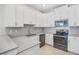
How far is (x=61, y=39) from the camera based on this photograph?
1.45 m

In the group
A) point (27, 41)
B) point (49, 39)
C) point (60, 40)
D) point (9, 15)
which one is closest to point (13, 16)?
point (9, 15)

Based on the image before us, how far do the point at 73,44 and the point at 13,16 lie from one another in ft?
3.83

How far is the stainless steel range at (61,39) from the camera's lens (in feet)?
4.60

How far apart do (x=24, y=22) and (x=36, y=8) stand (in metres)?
0.33

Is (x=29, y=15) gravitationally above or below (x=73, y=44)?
above

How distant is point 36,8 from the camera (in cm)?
141

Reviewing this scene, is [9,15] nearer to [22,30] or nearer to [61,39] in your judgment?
[22,30]

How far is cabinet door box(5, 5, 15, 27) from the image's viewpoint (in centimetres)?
132

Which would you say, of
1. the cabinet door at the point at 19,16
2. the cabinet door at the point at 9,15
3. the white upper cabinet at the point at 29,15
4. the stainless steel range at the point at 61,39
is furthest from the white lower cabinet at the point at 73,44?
the cabinet door at the point at 9,15

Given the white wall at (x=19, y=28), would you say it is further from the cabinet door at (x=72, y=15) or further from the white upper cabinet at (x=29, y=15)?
the cabinet door at (x=72, y=15)

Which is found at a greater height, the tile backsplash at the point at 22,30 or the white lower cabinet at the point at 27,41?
the tile backsplash at the point at 22,30

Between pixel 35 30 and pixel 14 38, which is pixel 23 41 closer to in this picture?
pixel 14 38

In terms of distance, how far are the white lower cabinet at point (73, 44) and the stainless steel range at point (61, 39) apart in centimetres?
7
